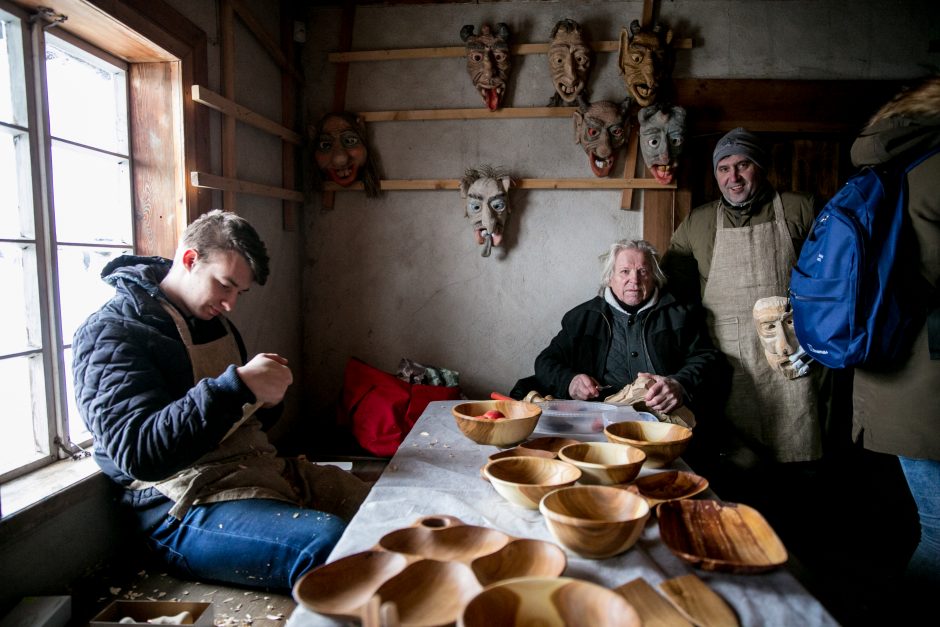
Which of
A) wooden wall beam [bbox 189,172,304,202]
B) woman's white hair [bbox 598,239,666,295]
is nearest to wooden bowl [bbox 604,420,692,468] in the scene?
woman's white hair [bbox 598,239,666,295]

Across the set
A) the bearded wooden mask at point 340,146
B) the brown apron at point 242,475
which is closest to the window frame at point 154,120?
the brown apron at point 242,475

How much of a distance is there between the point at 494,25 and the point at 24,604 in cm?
356

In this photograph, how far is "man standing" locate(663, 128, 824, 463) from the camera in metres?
2.77

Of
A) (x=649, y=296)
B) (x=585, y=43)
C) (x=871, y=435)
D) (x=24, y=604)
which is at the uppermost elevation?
(x=585, y=43)

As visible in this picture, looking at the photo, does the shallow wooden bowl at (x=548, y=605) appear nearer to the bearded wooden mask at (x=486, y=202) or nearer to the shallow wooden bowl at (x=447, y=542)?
the shallow wooden bowl at (x=447, y=542)

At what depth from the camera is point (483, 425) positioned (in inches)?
65.4

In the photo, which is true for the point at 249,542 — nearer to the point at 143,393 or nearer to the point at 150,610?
the point at 150,610

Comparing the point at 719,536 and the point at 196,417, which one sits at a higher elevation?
the point at 196,417

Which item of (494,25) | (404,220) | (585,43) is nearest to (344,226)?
(404,220)

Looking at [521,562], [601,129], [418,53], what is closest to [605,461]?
[521,562]

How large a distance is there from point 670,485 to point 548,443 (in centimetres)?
39

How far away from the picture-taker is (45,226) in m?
2.00

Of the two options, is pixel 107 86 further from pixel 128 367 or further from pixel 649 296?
pixel 649 296

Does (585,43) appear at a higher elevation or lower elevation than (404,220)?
higher
